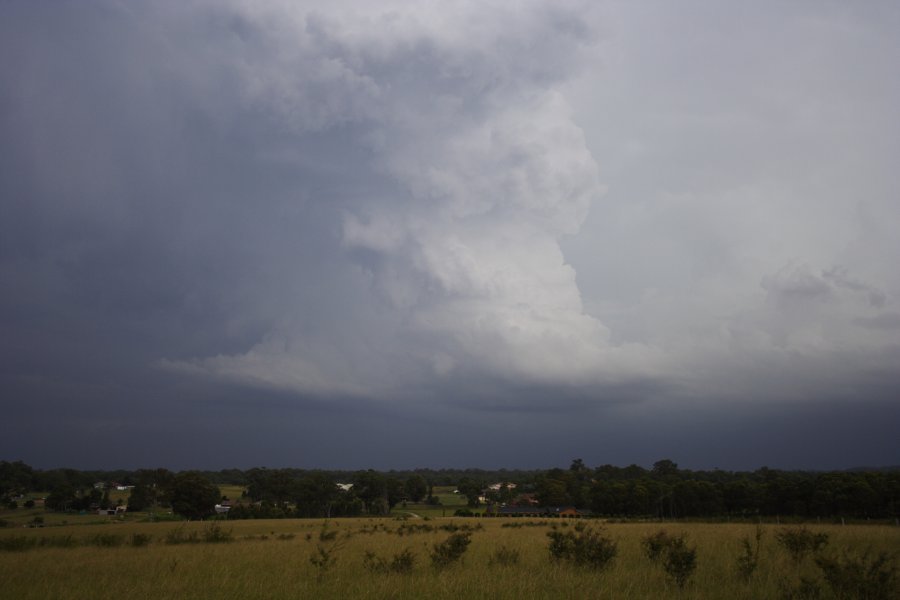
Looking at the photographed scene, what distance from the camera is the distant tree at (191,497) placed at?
259ft

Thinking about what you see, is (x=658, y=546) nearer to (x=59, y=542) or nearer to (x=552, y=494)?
(x=59, y=542)

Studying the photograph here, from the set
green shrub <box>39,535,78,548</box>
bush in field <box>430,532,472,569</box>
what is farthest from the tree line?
bush in field <box>430,532,472,569</box>

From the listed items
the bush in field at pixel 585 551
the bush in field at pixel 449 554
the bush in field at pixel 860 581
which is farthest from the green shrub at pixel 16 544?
the bush in field at pixel 860 581

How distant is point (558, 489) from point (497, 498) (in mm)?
19061

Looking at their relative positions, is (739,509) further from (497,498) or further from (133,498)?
(133,498)

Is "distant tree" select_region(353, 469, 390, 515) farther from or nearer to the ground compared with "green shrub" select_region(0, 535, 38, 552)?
nearer to the ground

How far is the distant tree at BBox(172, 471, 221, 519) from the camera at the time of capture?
259 ft

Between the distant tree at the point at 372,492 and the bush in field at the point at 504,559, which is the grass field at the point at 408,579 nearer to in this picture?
the bush in field at the point at 504,559

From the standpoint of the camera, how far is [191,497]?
79375 mm

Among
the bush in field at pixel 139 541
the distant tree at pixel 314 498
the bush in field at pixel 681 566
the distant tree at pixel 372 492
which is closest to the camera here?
the bush in field at pixel 681 566

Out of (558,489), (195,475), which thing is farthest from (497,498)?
(195,475)

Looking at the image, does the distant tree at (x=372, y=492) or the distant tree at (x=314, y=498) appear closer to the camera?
the distant tree at (x=314, y=498)

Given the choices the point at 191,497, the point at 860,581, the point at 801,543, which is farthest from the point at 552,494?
the point at 860,581

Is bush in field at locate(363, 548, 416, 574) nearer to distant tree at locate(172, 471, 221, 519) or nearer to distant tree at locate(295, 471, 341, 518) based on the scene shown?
distant tree at locate(172, 471, 221, 519)
